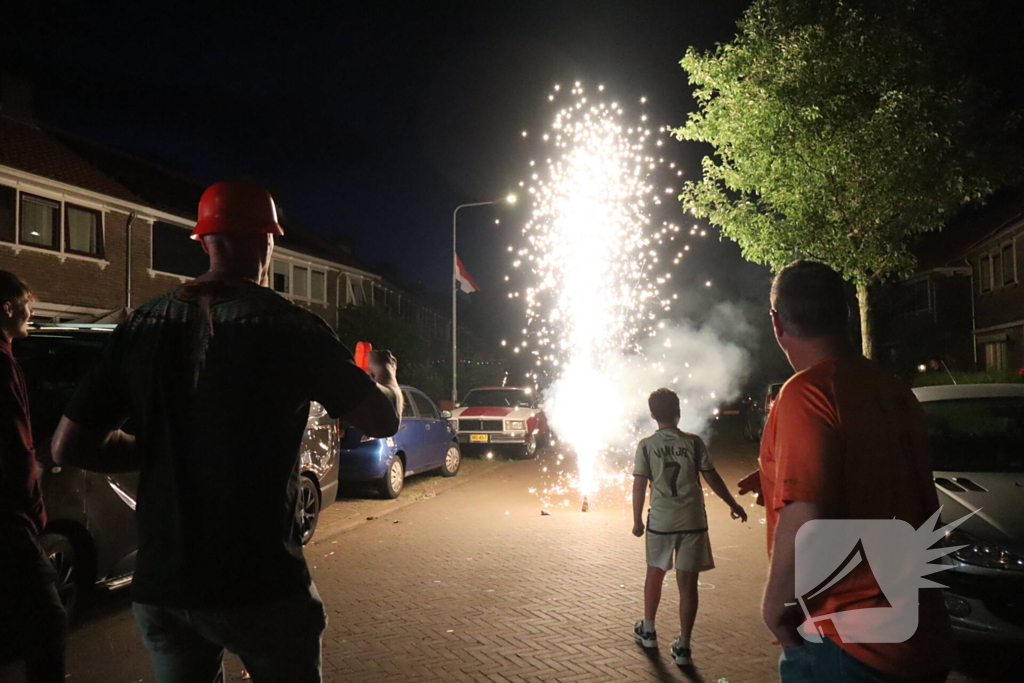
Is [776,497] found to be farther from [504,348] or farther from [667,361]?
[504,348]

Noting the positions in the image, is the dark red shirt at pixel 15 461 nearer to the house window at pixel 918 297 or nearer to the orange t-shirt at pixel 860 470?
the orange t-shirt at pixel 860 470

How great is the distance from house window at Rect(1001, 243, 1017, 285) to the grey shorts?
2761cm

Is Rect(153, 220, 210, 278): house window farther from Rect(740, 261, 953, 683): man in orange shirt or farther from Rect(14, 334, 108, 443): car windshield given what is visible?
Rect(740, 261, 953, 683): man in orange shirt

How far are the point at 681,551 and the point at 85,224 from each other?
22.0m

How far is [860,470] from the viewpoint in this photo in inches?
76.2

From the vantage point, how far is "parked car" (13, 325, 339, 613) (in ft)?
16.4

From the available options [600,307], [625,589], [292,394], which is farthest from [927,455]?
[600,307]

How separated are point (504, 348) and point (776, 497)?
5482cm

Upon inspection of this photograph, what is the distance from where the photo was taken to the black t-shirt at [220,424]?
1.91 meters

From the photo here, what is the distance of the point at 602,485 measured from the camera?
13.6m

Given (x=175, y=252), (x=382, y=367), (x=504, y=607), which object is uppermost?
(x=175, y=252)

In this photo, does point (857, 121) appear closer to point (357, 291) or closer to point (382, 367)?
point (382, 367)

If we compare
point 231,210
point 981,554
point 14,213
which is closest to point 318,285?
point 14,213

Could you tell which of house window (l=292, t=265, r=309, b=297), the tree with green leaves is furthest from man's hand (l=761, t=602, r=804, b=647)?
house window (l=292, t=265, r=309, b=297)
